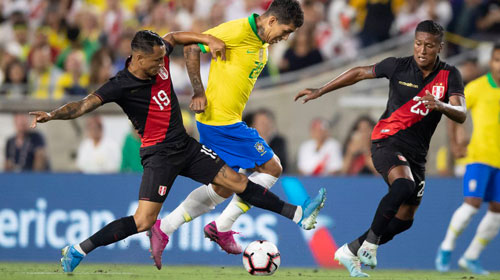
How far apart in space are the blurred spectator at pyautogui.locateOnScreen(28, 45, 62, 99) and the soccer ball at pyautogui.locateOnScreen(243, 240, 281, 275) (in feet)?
20.1

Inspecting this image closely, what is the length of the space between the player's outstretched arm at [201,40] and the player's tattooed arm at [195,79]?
0.42 ft

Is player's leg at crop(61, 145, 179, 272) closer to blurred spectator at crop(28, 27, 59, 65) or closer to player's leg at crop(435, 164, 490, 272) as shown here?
player's leg at crop(435, 164, 490, 272)

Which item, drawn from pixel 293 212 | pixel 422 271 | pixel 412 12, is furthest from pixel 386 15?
pixel 293 212

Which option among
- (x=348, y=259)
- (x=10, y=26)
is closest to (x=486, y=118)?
(x=348, y=259)

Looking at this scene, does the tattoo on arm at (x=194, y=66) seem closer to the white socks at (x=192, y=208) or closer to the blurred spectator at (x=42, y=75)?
the white socks at (x=192, y=208)

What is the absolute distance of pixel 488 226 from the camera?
10.5 m

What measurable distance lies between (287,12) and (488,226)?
3.95 metres

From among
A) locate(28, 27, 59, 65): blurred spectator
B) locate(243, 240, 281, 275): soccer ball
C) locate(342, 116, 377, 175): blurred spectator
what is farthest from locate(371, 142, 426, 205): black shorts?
locate(28, 27, 59, 65): blurred spectator

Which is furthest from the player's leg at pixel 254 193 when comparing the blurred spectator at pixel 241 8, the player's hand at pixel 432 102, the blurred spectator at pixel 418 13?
the blurred spectator at pixel 418 13

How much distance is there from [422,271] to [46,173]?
4.99m

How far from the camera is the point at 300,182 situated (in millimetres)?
11508

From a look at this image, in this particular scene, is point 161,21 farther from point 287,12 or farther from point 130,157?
point 287,12

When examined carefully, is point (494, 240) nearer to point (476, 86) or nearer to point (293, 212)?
point (476, 86)

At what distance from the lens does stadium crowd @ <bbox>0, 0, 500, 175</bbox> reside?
12.5 metres
